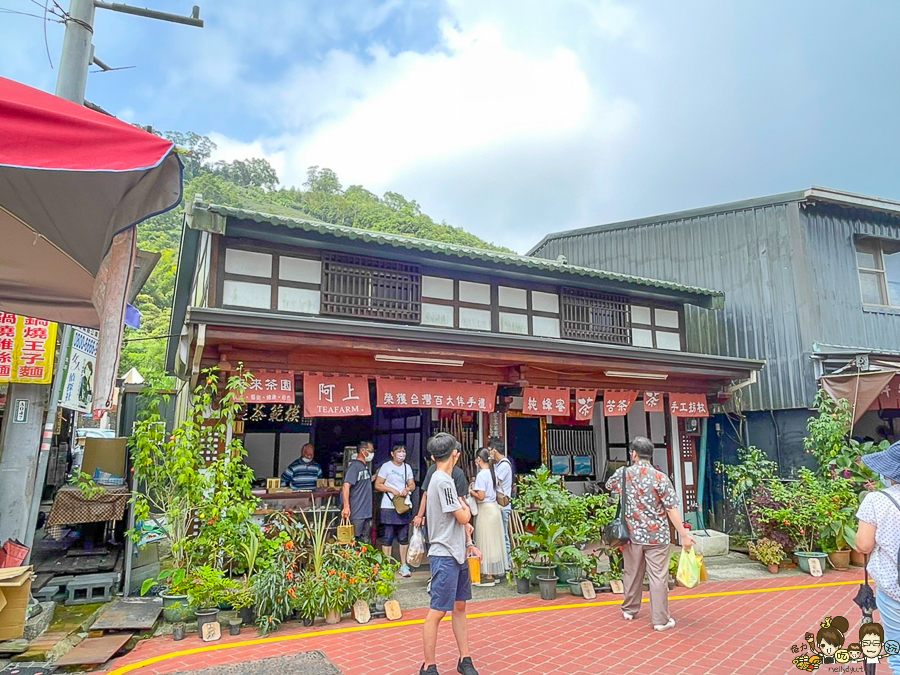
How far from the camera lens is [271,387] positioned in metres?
8.35

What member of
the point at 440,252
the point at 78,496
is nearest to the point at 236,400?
the point at 78,496

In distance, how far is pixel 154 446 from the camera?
695 centimetres

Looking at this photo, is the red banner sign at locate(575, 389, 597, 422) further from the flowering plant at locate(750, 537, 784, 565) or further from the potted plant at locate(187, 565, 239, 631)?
the potted plant at locate(187, 565, 239, 631)

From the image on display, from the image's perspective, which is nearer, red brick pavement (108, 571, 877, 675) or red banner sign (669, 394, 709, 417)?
red brick pavement (108, 571, 877, 675)

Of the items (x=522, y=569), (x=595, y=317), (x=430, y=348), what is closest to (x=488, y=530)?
(x=522, y=569)

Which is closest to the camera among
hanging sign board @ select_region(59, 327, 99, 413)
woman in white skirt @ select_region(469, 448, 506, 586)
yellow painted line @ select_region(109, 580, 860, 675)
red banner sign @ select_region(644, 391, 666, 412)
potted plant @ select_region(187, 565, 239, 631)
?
yellow painted line @ select_region(109, 580, 860, 675)

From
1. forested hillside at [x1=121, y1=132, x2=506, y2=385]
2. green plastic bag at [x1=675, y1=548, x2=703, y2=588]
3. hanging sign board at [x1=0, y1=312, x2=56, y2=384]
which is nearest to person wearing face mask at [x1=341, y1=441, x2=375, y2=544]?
hanging sign board at [x1=0, y1=312, x2=56, y2=384]

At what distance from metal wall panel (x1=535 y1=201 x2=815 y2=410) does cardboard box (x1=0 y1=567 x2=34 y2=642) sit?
43.2ft

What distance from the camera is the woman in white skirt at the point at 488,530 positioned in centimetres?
810

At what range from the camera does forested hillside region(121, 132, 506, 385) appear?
35.1m

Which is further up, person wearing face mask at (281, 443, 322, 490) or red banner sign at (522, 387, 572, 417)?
red banner sign at (522, 387, 572, 417)

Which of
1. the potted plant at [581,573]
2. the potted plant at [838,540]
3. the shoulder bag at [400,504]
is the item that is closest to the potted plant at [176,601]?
the shoulder bag at [400,504]

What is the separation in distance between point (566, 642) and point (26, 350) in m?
6.92

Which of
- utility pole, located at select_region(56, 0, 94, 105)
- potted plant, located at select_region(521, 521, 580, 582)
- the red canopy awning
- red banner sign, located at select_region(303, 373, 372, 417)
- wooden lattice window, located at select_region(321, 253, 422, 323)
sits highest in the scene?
utility pole, located at select_region(56, 0, 94, 105)
